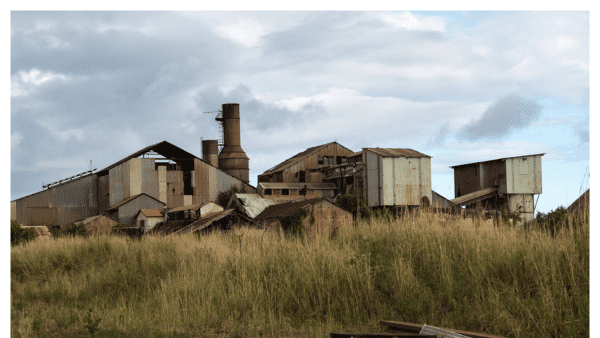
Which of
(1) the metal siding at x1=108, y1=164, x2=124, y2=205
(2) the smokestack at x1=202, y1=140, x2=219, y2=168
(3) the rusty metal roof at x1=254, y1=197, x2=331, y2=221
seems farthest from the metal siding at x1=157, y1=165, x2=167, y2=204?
(3) the rusty metal roof at x1=254, y1=197, x2=331, y2=221

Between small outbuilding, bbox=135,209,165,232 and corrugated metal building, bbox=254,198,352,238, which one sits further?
small outbuilding, bbox=135,209,165,232

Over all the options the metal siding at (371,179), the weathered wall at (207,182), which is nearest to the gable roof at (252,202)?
the weathered wall at (207,182)

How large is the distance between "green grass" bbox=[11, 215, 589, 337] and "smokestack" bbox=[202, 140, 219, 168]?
39.2m

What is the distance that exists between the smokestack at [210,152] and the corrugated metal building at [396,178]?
16866mm

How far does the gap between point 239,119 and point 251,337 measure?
44356 mm

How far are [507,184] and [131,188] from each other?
1166 inches

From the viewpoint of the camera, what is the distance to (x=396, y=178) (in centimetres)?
3953

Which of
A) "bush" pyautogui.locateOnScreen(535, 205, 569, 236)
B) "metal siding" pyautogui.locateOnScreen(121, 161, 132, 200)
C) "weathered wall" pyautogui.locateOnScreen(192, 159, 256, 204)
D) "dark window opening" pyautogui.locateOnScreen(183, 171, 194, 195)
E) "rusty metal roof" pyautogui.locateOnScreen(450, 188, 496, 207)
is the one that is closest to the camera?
"bush" pyautogui.locateOnScreen(535, 205, 569, 236)

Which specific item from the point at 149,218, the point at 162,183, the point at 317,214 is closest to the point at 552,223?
the point at 317,214

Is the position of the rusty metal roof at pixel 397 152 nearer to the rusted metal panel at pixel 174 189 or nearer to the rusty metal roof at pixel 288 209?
the rusty metal roof at pixel 288 209

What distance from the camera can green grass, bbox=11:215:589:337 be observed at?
24.0 feet

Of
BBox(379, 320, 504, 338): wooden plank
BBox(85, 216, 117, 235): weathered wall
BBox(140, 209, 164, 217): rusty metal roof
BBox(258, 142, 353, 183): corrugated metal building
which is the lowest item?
BBox(85, 216, 117, 235): weathered wall

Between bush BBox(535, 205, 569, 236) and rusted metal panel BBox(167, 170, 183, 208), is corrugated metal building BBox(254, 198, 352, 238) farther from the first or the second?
rusted metal panel BBox(167, 170, 183, 208)

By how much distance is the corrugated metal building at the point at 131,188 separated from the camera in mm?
40594
